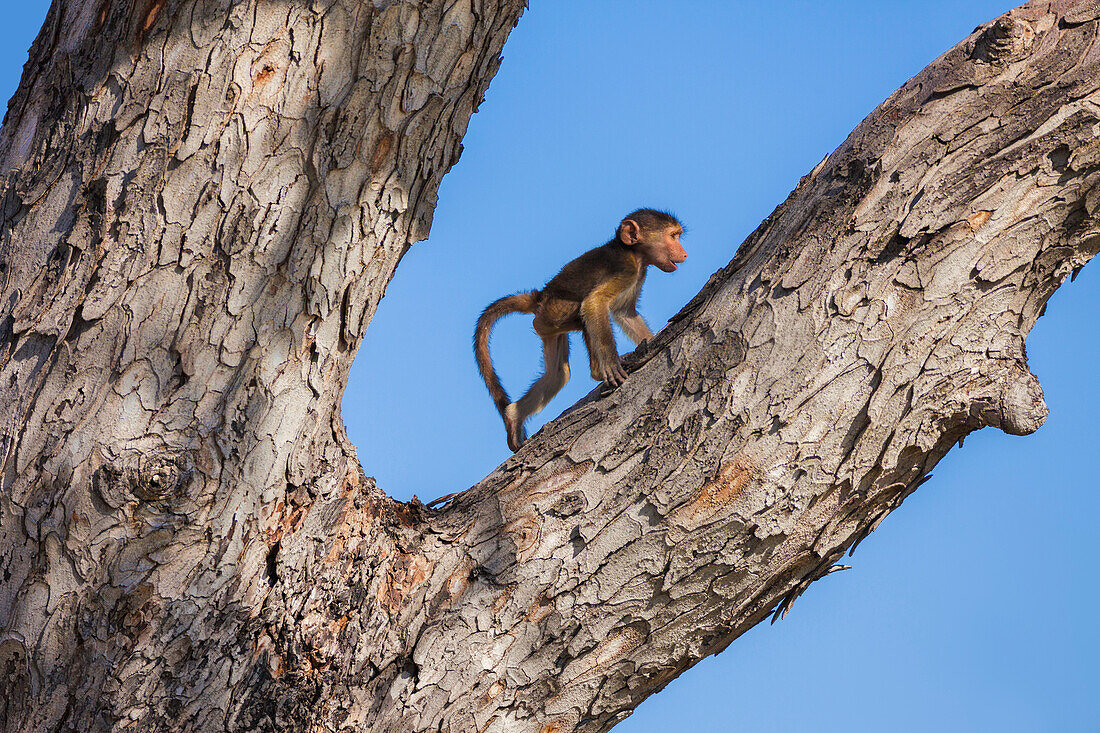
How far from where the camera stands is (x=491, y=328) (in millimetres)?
6508

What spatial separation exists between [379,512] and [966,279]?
79.5 inches

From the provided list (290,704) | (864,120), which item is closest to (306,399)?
(290,704)

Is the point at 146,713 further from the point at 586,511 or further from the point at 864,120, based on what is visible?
the point at 864,120

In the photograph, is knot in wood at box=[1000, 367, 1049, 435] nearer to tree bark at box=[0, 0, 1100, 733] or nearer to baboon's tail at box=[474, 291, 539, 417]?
tree bark at box=[0, 0, 1100, 733]

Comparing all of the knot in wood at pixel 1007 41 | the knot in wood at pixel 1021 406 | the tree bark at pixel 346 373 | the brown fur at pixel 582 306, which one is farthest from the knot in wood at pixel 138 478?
the brown fur at pixel 582 306

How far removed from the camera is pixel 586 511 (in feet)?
10.2

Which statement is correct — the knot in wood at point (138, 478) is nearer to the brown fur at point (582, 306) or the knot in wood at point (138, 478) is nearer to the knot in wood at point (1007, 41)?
the knot in wood at point (1007, 41)

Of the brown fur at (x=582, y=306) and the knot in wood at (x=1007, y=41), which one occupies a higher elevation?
the brown fur at (x=582, y=306)

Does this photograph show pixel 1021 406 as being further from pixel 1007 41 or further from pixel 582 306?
pixel 582 306

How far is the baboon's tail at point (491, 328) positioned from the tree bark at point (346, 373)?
3094 mm

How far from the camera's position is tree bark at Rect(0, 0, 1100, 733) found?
9.43ft

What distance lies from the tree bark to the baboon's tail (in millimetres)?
3094

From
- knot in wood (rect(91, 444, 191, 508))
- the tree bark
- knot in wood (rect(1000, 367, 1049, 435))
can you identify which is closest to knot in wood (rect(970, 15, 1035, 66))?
the tree bark

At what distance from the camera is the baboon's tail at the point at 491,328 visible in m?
6.28
